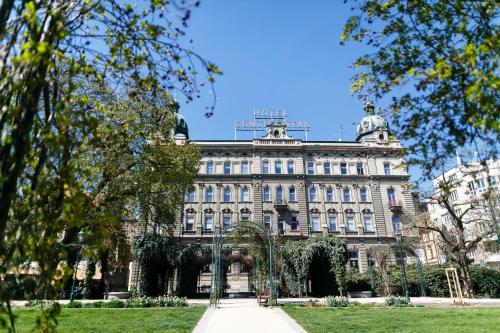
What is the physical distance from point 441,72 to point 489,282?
2790 centimetres

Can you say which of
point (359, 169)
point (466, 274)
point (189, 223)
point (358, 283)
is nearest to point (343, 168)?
point (359, 169)

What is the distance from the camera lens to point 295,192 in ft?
140

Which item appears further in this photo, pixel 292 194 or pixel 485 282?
pixel 292 194

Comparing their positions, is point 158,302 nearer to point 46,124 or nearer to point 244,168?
point 46,124

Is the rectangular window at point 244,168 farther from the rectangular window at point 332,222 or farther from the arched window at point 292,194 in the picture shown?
the rectangular window at point 332,222

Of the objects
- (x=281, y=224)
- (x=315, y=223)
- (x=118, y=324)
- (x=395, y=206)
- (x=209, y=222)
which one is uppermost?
(x=395, y=206)

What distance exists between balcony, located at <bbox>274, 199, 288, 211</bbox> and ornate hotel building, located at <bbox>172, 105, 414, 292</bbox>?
12 cm

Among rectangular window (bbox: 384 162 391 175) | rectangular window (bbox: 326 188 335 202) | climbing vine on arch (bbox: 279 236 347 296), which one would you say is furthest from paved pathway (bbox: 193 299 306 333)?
rectangular window (bbox: 384 162 391 175)

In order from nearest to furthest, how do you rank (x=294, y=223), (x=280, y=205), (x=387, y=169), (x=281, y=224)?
(x=280, y=205), (x=281, y=224), (x=294, y=223), (x=387, y=169)

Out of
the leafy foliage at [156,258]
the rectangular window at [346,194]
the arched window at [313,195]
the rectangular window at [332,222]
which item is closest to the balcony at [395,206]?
the rectangular window at [346,194]

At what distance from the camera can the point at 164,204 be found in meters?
22.0

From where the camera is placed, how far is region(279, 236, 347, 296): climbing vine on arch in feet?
81.3

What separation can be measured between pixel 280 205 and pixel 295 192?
3.00 meters

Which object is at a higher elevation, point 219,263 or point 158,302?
point 219,263
